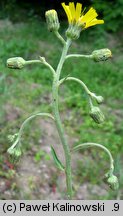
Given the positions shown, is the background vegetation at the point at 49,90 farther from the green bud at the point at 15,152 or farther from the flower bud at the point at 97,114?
the green bud at the point at 15,152

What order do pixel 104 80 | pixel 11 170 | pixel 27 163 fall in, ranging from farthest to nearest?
pixel 104 80 < pixel 27 163 < pixel 11 170

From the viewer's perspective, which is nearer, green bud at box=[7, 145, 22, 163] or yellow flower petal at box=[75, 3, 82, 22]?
yellow flower petal at box=[75, 3, 82, 22]

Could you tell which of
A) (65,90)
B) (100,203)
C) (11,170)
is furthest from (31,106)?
(100,203)

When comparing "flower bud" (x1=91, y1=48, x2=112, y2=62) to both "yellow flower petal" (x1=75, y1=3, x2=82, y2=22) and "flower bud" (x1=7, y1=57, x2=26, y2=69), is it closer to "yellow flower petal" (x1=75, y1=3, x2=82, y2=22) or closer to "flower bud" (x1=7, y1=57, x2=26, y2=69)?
"yellow flower petal" (x1=75, y1=3, x2=82, y2=22)

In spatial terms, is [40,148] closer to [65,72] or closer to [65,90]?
[65,90]

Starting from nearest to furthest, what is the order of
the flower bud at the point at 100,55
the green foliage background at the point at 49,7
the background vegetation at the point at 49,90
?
the flower bud at the point at 100,55 < the background vegetation at the point at 49,90 < the green foliage background at the point at 49,7

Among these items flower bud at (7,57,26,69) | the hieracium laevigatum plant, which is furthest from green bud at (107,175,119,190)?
flower bud at (7,57,26,69)

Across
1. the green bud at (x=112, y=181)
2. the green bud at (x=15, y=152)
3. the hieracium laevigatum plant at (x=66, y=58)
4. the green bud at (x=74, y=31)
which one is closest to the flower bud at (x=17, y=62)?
the hieracium laevigatum plant at (x=66, y=58)

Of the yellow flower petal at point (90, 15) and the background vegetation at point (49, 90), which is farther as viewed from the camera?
the background vegetation at point (49, 90)
